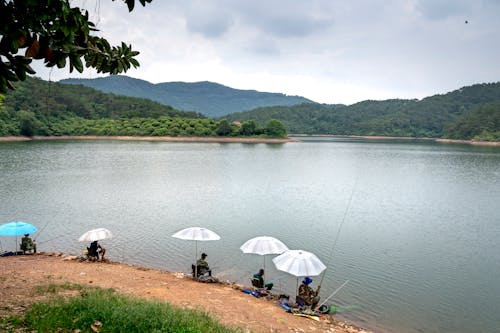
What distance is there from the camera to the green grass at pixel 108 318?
574cm

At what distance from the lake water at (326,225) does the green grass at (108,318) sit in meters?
5.60

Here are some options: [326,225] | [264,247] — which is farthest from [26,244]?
[326,225]

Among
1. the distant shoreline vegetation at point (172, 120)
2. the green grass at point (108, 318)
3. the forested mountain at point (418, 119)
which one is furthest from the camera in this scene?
the forested mountain at point (418, 119)

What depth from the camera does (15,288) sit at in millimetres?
8203

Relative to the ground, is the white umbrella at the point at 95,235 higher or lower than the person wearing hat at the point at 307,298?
higher

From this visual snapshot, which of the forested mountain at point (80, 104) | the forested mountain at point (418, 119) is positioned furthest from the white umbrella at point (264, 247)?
the forested mountain at point (418, 119)

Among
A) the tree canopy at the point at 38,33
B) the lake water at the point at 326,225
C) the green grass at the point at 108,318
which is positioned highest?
the tree canopy at the point at 38,33

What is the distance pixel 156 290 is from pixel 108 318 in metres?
3.98

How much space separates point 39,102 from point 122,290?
114885mm

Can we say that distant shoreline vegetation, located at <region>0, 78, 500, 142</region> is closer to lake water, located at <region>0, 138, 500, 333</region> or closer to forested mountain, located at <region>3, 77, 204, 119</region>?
forested mountain, located at <region>3, 77, 204, 119</region>

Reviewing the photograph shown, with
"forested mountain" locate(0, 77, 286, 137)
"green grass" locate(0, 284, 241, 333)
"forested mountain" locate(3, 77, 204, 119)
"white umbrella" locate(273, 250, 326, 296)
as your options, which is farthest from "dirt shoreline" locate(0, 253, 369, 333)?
"forested mountain" locate(3, 77, 204, 119)

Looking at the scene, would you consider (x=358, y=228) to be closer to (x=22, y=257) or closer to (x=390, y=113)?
(x=22, y=257)

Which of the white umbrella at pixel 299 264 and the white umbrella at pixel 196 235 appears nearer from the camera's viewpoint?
the white umbrella at pixel 299 264

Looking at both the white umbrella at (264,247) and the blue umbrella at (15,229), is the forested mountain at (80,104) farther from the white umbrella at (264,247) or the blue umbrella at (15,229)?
the white umbrella at (264,247)
